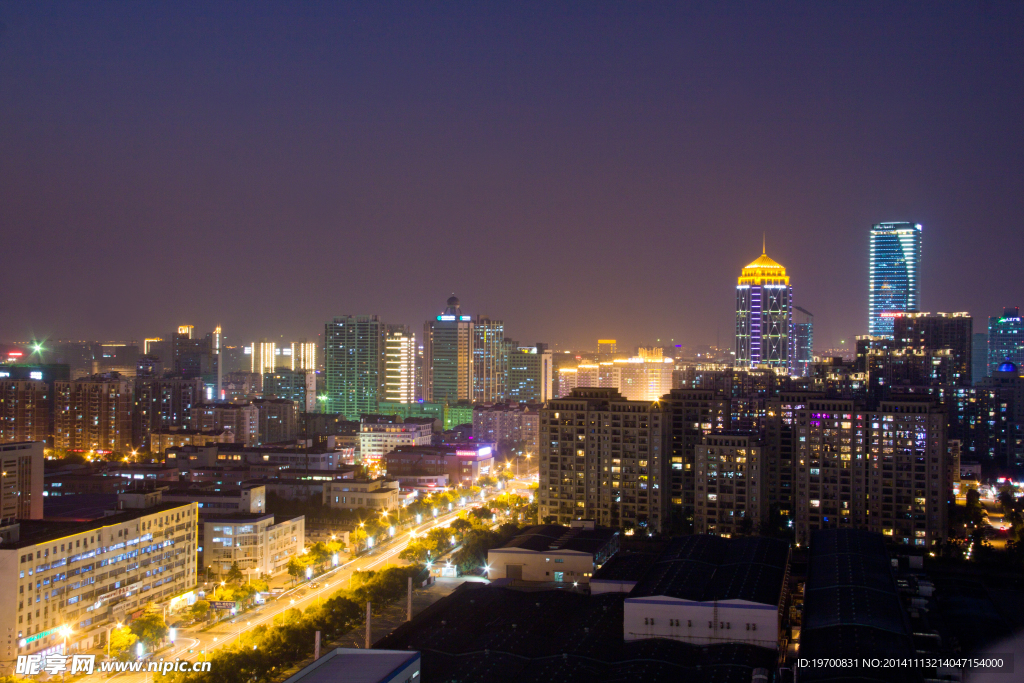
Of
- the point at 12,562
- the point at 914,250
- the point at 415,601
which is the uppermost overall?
the point at 914,250

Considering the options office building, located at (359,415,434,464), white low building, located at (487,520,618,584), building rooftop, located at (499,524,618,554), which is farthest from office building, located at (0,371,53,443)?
white low building, located at (487,520,618,584)

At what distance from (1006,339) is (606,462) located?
33070 millimetres

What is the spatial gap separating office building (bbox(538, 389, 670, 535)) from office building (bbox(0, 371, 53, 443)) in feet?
67.4

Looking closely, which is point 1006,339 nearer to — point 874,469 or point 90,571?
point 874,469

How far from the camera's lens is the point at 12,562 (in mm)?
12133

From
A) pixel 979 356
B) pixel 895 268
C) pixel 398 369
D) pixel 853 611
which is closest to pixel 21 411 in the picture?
pixel 398 369

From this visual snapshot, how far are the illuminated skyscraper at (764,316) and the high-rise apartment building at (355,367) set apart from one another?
21.9 m

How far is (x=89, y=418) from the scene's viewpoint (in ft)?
110

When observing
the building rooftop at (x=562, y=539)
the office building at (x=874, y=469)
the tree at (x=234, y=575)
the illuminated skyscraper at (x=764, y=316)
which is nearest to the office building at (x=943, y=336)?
the illuminated skyscraper at (x=764, y=316)

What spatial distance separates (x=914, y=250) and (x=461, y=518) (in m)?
47.3

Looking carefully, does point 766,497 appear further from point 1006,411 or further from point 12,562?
point 1006,411

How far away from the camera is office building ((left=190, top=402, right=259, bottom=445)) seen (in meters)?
35.1

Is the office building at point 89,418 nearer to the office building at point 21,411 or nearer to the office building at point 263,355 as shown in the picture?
the office building at point 21,411

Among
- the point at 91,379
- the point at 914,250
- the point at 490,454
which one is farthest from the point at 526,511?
the point at 914,250
